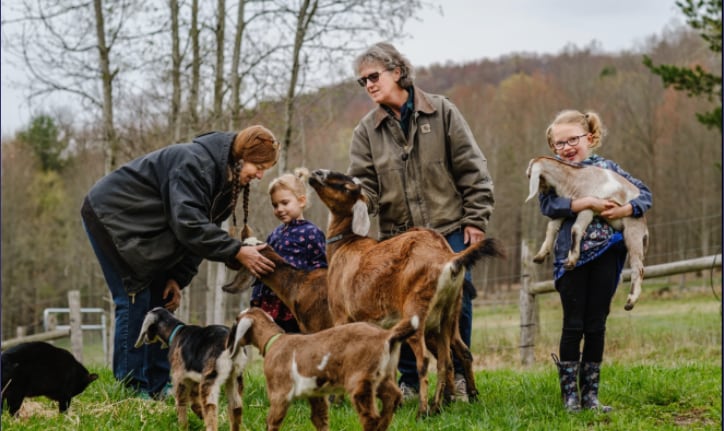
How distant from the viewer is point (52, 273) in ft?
117

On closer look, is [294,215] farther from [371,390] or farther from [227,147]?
[371,390]

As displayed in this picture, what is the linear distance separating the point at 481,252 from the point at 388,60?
1753 mm

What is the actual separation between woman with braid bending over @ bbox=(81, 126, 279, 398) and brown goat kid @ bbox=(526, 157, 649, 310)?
1.86m

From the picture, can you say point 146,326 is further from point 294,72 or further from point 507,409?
point 294,72

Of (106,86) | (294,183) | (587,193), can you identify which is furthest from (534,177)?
(106,86)

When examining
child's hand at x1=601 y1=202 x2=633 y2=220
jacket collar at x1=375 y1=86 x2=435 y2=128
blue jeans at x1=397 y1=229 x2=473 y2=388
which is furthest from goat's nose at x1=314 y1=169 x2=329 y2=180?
child's hand at x1=601 y1=202 x2=633 y2=220

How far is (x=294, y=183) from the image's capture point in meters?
6.00

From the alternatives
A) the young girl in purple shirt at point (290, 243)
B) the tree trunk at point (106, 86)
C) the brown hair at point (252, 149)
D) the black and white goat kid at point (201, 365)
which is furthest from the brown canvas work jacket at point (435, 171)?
the tree trunk at point (106, 86)

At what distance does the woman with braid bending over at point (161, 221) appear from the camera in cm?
498

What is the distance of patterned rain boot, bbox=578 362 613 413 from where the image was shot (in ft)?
15.4

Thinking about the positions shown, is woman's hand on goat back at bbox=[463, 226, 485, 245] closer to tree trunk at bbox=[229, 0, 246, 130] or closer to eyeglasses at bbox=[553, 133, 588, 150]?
eyeglasses at bbox=[553, 133, 588, 150]

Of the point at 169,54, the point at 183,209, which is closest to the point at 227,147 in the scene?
the point at 183,209

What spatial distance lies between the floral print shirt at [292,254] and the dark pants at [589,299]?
2.06 m

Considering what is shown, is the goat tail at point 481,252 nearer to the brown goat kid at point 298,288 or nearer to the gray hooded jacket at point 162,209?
the brown goat kid at point 298,288
